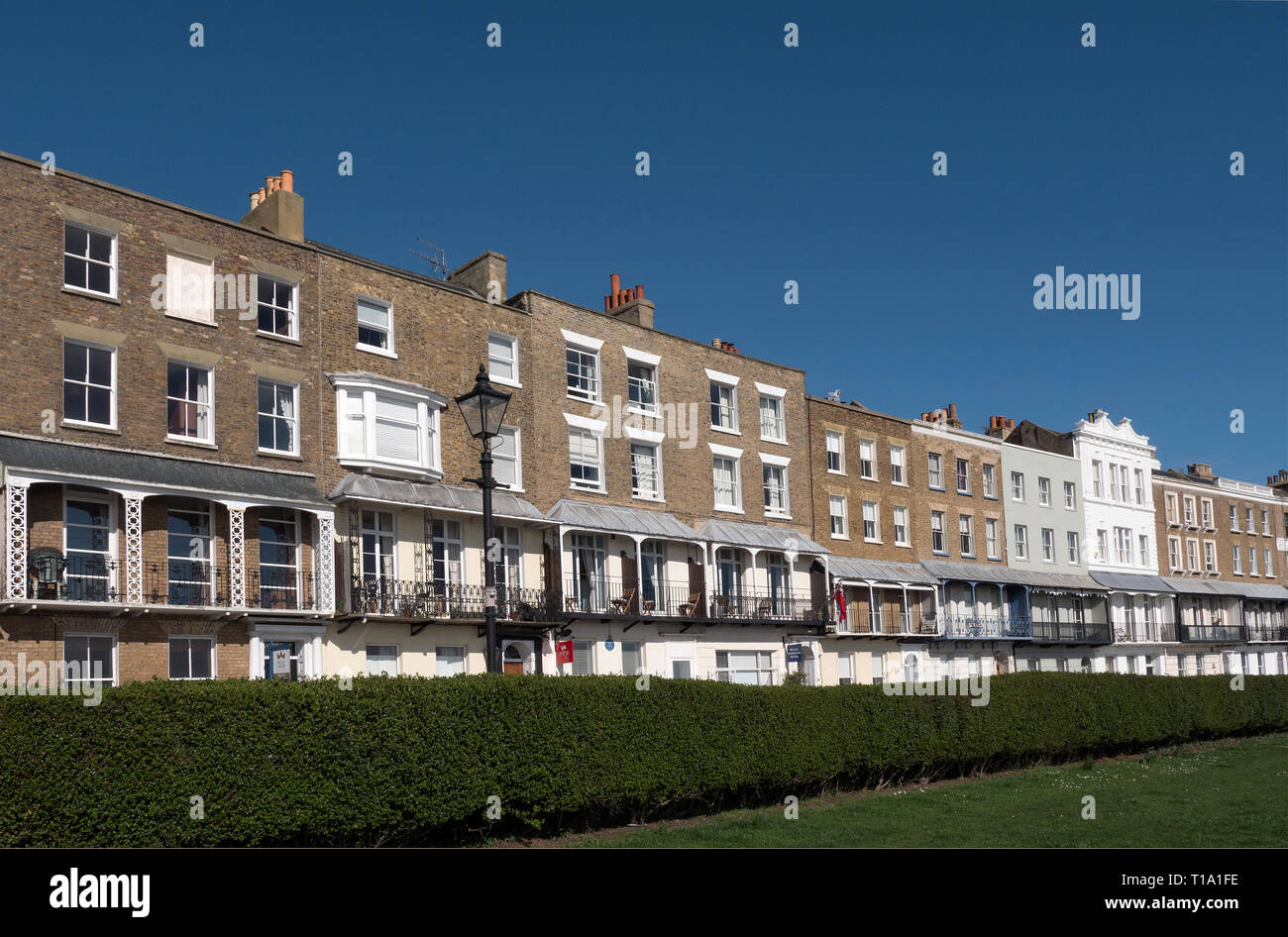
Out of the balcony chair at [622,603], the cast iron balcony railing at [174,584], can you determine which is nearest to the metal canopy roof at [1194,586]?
the balcony chair at [622,603]

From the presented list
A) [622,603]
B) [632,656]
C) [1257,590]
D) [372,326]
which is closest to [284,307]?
[372,326]

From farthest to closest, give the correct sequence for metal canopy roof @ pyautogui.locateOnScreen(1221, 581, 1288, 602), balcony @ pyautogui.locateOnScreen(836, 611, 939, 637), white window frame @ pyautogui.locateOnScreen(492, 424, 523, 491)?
1. metal canopy roof @ pyautogui.locateOnScreen(1221, 581, 1288, 602)
2. balcony @ pyautogui.locateOnScreen(836, 611, 939, 637)
3. white window frame @ pyautogui.locateOnScreen(492, 424, 523, 491)

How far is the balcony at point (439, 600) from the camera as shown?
29.1m

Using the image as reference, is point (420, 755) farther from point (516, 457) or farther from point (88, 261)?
point (516, 457)

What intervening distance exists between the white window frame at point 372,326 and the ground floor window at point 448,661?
766 centimetres

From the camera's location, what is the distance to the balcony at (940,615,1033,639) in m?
49.6

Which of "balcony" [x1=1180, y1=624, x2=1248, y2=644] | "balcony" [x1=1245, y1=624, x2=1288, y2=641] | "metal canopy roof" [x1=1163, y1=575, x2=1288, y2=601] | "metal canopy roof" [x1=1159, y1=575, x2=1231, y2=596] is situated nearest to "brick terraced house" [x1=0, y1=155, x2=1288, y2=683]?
"metal canopy roof" [x1=1159, y1=575, x2=1231, y2=596]

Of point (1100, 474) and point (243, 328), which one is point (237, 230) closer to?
point (243, 328)

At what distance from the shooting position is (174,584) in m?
25.8

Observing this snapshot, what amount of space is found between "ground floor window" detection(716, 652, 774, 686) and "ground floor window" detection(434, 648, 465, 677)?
10.3 metres

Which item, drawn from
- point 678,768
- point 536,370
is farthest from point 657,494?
point 678,768

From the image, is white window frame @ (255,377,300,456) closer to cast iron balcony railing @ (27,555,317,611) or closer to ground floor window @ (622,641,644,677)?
cast iron balcony railing @ (27,555,317,611)

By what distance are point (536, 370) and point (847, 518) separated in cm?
1651
